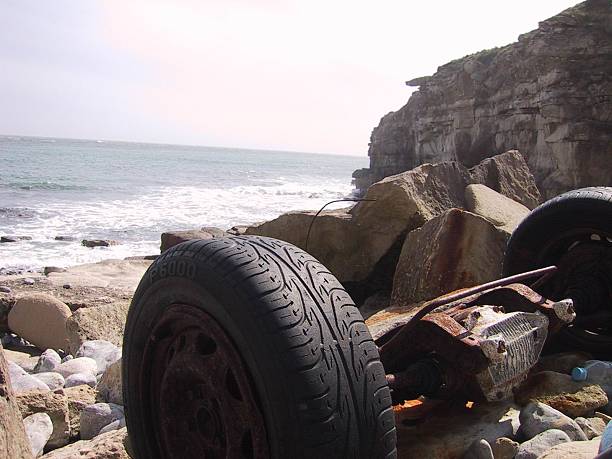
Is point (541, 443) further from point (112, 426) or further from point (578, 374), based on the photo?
point (112, 426)

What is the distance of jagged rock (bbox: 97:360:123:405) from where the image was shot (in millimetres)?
4328

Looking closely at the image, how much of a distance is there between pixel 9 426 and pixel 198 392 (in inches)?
33.4

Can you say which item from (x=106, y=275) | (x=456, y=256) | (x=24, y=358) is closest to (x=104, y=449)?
(x=456, y=256)

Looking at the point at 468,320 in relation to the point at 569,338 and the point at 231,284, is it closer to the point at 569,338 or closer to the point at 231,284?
the point at 231,284

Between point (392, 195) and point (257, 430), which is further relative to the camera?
point (392, 195)

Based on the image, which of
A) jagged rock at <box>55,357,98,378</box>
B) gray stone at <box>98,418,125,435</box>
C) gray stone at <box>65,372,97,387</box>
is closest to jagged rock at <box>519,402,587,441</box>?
gray stone at <box>98,418,125,435</box>

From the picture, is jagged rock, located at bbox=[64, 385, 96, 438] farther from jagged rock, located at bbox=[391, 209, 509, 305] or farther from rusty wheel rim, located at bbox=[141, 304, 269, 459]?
jagged rock, located at bbox=[391, 209, 509, 305]

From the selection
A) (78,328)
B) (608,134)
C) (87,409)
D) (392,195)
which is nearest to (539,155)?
(608,134)

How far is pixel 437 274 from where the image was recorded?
5355mm

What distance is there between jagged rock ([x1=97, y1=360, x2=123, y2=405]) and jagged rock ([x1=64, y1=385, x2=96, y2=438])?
0.07 m

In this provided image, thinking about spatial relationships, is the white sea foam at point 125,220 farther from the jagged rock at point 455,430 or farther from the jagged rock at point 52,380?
the jagged rock at point 455,430

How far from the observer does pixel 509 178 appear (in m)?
8.59

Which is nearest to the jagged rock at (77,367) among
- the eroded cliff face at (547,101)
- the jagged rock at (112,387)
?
the jagged rock at (112,387)

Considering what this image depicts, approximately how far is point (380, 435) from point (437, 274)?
359cm
